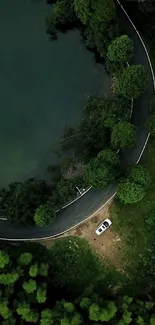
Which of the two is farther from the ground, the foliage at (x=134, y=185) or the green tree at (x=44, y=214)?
the foliage at (x=134, y=185)

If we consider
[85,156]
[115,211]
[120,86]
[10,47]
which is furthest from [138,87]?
[10,47]

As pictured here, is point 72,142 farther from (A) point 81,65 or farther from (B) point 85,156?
(A) point 81,65

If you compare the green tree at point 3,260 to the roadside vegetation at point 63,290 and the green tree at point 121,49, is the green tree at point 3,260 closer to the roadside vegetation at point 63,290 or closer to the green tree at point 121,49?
the roadside vegetation at point 63,290

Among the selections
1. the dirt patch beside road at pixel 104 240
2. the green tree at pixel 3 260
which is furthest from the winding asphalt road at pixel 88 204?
the green tree at pixel 3 260

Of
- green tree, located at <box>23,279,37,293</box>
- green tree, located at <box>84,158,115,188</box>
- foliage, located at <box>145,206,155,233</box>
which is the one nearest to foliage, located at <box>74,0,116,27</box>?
green tree, located at <box>84,158,115,188</box>

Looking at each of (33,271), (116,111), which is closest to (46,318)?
(33,271)

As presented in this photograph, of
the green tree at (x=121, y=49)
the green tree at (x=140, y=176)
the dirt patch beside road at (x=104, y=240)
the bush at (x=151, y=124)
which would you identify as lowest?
the dirt patch beside road at (x=104, y=240)
